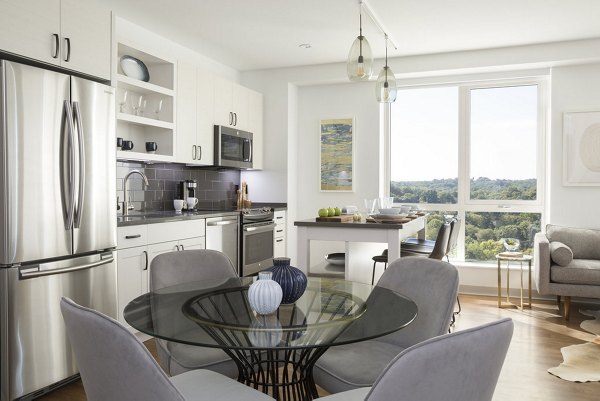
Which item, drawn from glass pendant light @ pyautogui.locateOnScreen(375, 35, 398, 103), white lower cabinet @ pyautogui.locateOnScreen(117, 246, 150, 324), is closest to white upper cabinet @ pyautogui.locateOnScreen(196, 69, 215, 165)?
white lower cabinet @ pyautogui.locateOnScreen(117, 246, 150, 324)

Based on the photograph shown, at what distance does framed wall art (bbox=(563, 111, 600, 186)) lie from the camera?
5.03 meters

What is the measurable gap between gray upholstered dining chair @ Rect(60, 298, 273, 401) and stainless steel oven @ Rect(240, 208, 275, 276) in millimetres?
3550

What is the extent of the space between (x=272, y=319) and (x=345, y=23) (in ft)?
11.3

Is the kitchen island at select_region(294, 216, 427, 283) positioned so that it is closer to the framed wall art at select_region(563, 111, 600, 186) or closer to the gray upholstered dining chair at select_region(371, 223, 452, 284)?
the gray upholstered dining chair at select_region(371, 223, 452, 284)

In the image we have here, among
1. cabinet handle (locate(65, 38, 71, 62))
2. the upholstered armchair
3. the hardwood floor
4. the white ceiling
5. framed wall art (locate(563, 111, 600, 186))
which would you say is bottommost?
the hardwood floor

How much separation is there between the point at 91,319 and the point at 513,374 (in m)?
2.77

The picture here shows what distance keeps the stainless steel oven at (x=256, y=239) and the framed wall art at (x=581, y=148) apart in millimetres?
3213

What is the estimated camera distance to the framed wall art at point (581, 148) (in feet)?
16.5

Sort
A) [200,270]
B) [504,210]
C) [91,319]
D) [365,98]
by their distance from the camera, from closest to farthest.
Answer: [91,319] → [200,270] → [504,210] → [365,98]

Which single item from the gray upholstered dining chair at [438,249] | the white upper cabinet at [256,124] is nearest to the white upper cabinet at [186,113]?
the white upper cabinet at [256,124]

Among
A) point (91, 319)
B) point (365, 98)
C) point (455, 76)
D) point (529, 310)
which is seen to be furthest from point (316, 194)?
point (91, 319)

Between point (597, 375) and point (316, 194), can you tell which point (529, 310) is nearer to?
point (597, 375)

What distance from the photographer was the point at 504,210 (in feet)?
18.0

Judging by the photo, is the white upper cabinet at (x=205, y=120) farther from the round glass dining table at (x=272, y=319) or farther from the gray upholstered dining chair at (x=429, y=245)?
the round glass dining table at (x=272, y=319)
